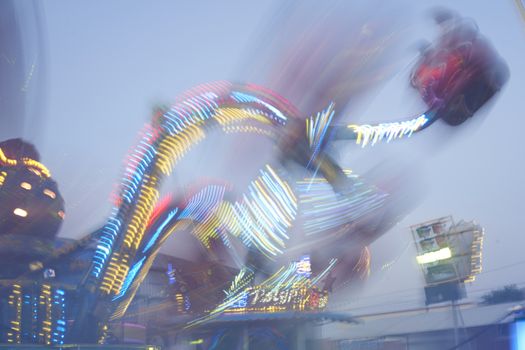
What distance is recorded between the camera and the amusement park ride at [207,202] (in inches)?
354

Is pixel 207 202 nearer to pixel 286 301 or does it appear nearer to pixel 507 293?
pixel 286 301

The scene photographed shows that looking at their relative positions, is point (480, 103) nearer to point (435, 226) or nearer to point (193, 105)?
point (193, 105)

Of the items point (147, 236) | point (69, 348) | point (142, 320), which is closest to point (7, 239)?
point (147, 236)

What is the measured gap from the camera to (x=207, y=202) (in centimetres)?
1245

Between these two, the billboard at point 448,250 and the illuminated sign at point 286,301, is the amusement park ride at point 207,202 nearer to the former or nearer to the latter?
the illuminated sign at point 286,301

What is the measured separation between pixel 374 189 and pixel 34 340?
800 cm

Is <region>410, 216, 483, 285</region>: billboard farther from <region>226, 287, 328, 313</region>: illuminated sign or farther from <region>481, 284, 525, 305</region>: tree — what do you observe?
<region>481, 284, 525, 305</region>: tree

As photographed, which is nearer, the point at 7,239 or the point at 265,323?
the point at 7,239

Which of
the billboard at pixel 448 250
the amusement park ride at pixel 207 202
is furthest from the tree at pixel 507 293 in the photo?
the amusement park ride at pixel 207 202

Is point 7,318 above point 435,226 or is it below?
below

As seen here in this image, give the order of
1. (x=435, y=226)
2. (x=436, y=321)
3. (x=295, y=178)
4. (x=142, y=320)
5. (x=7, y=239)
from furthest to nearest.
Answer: (x=436, y=321)
(x=435, y=226)
(x=142, y=320)
(x=295, y=178)
(x=7, y=239)

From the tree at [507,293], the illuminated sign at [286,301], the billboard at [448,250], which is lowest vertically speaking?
A: the illuminated sign at [286,301]

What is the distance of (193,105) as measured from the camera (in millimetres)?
9266

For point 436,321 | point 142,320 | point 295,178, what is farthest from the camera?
point 436,321
